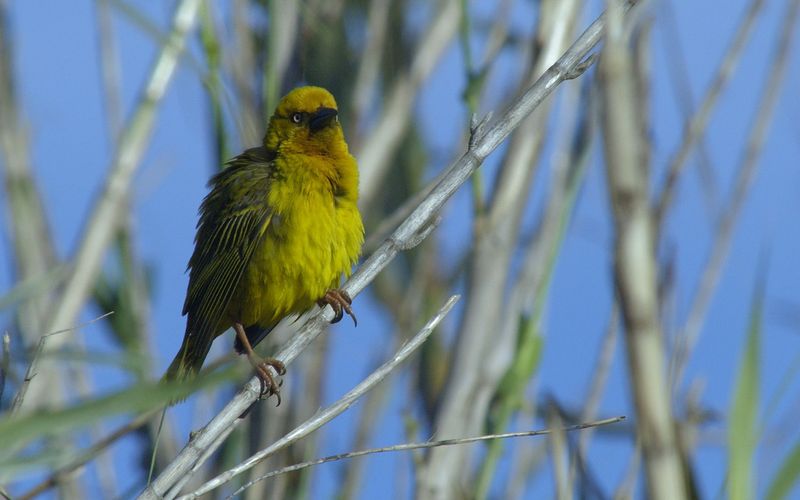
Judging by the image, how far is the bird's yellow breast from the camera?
3133 mm

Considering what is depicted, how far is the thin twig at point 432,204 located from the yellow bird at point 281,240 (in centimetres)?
72

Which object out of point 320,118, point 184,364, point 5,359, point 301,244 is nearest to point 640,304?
point 5,359

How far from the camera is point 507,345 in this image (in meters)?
3.05

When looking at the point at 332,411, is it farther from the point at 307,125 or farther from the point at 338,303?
the point at 307,125

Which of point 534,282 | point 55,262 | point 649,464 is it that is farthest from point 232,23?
point 649,464

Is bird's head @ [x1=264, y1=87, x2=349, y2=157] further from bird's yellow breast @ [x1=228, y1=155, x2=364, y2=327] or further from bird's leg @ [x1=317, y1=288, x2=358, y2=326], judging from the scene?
bird's leg @ [x1=317, y1=288, x2=358, y2=326]

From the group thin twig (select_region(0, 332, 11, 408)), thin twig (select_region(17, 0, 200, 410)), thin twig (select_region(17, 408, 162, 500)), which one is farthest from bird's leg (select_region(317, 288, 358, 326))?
thin twig (select_region(0, 332, 11, 408))

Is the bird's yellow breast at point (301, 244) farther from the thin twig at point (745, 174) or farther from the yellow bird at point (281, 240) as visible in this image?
the thin twig at point (745, 174)

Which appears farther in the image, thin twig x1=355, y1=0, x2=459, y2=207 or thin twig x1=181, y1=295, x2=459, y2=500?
thin twig x1=355, y1=0, x2=459, y2=207

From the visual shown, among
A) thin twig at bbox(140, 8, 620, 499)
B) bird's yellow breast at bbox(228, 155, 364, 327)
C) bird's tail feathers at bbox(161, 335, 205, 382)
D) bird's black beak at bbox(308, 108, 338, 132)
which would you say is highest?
bird's black beak at bbox(308, 108, 338, 132)

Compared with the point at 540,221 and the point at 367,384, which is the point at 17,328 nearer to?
the point at 540,221

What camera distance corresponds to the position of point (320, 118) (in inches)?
132

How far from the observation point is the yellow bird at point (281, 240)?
10.3ft

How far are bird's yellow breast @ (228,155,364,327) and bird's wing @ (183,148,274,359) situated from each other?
0.12 feet
